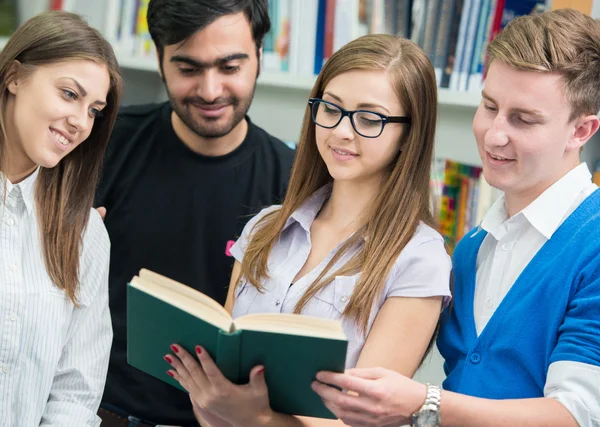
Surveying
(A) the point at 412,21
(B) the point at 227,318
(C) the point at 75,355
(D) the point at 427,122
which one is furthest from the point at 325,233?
(A) the point at 412,21

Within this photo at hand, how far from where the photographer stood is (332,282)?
1510 mm

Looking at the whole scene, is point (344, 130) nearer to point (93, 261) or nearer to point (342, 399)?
point (342, 399)

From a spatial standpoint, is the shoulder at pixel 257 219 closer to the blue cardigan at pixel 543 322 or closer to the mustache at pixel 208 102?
the mustache at pixel 208 102

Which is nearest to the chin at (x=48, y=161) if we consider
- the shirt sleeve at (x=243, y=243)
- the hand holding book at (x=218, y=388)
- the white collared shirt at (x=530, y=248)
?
the shirt sleeve at (x=243, y=243)

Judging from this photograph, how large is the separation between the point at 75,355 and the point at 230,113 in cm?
72

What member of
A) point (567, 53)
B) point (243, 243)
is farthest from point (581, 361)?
point (243, 243)

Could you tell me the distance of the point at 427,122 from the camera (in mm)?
1545

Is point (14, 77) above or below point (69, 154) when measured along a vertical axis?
above

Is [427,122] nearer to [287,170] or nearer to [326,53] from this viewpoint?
[287,170]

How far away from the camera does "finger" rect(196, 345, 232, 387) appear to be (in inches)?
49.0

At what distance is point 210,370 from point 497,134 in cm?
63

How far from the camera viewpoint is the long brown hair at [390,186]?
4.86 feet

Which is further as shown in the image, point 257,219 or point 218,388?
point 257,219

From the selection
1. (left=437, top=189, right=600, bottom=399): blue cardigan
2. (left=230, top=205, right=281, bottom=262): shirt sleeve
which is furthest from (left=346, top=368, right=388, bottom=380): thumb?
(left=230, top=205, right=281, bottom=262): shirt sleeve
